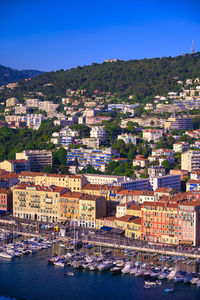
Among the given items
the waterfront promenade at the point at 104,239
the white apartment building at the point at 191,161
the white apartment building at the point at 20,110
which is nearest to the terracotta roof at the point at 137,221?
the waterfront promenade at the point at 104,239

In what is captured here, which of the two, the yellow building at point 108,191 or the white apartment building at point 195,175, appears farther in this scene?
the white apartment building at point 195,175

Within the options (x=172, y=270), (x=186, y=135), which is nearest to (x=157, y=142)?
(x=186, y=135)

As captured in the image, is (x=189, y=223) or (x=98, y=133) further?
(x=98, y=133)

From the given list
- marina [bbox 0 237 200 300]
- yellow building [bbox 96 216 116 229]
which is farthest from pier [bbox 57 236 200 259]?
yellow building [bbox 96 216 116 229]

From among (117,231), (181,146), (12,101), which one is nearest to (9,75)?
(12,101)

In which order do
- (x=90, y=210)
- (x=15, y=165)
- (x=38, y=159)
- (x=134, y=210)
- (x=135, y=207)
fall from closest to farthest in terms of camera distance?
(x=134, y=210)
(x=135, y=207)
(x=90, y=210)
(x=15, y=165)
(x=38, y=159)

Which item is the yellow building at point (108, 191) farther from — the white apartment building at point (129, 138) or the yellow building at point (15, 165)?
the white apartment building at point (129, 138)

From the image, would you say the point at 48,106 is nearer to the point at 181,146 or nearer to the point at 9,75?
the point at 181,146
